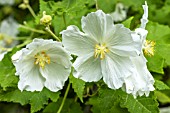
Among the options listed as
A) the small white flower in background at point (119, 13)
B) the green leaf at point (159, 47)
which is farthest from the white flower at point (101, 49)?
the small white flower in background at point (119, 13)

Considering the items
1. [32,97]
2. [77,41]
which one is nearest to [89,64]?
[77,41]

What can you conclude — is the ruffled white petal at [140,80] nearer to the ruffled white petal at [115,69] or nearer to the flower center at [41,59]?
the ruffled white petal at [115,69]

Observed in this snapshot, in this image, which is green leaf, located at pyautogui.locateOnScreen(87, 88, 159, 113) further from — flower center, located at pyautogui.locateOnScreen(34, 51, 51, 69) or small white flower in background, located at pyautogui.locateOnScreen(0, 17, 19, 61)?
small white flower in background, located at pyautogui.locateOnScreen(0, 17, 19, 61)

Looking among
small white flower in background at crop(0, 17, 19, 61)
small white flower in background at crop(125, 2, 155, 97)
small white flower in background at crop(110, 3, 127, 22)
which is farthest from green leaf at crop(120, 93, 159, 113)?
small white flower in background at crop(0, 17, 19, 61)

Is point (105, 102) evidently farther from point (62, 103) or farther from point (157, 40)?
point (157, 40)

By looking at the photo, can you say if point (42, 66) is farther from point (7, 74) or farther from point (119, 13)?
point (119, 13)

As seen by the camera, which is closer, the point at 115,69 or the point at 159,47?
the point at 115,69
